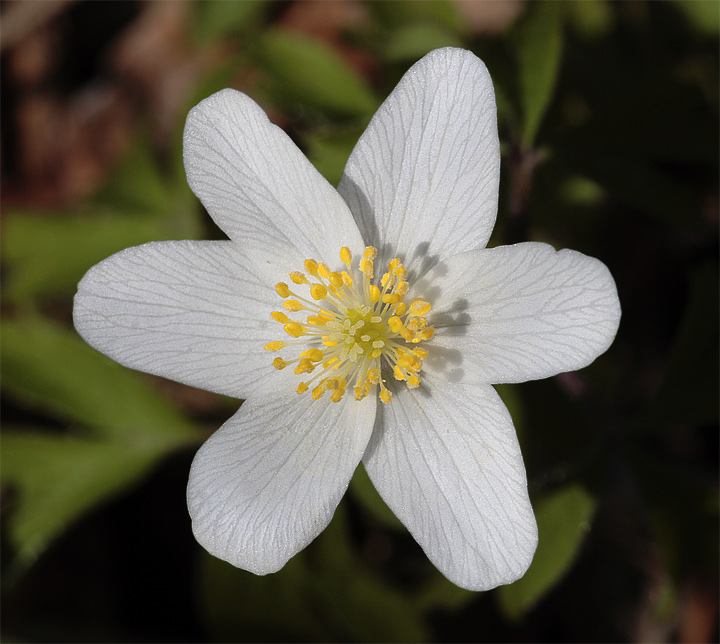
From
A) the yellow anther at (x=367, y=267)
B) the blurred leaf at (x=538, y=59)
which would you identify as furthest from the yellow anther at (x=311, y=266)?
the blurred leaf at (x=538, y=59)

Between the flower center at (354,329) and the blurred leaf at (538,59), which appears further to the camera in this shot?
the blurred leaf at (538,59)

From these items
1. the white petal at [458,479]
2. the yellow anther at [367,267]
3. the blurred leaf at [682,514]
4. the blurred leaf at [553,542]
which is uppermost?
the yellow anther at [367,267]

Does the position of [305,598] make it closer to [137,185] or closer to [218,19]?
[137,185]

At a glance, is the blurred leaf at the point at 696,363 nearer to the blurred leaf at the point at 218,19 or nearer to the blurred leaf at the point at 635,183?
the blurred leaf at the point at 635,183

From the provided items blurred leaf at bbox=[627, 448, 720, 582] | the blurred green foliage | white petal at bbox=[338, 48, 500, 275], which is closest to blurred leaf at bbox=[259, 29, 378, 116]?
the blurred green foliage

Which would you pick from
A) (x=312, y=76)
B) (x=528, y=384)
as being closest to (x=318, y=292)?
(x=528, y=384)

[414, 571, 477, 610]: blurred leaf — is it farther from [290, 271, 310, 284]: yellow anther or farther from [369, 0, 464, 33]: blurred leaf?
[369, 0, 464, 33]: blurred leaf

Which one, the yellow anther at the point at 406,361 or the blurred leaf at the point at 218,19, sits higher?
the blurred leaf at the point at 218,19
